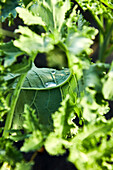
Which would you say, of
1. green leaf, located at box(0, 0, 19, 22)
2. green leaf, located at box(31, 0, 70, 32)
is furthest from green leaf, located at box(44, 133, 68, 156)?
green leaf, located at box(0, 0, 19, 22)

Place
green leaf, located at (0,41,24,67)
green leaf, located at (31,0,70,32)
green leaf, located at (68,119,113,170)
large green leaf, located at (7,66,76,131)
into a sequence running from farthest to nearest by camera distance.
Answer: large green leaf, located at (7,66,76,131) < green leaf, located at (31,0,70,32) < green leaf, located at (0,41,24,67) < green leaf, located at (68,119,113,170)

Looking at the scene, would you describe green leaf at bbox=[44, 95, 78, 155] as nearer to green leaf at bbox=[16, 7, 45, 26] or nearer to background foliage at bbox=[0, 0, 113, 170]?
background foliage at bbox=[0, 0, 113, 170]

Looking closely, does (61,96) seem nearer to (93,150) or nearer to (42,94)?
(42,94)

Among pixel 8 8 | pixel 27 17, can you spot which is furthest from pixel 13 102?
pixel 8 8

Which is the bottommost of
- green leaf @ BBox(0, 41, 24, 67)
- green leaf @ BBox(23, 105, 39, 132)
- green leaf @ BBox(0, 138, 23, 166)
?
green leaf @ BBox(0, 138, 23, 166)

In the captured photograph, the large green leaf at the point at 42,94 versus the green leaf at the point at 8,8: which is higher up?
the green leaf at the point at 8,8

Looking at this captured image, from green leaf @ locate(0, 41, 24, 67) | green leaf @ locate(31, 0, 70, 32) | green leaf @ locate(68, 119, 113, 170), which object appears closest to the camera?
green leaf @ locate(68, 119, 113, 170)

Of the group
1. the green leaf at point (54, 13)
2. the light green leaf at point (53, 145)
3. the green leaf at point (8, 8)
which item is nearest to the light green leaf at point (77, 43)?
the green leaf at point (54, 13)

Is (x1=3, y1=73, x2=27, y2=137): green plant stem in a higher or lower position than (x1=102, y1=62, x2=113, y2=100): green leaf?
lower

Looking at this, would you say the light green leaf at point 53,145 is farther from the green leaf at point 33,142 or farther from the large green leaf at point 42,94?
the large green leaf at point 42,94
